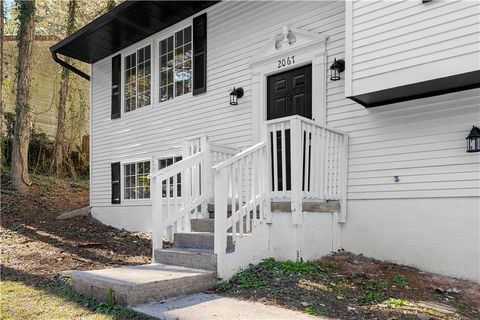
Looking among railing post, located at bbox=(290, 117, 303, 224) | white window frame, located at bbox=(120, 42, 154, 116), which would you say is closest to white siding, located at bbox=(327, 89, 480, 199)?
railing post, located at bbox=(290, 117, 303, 224)

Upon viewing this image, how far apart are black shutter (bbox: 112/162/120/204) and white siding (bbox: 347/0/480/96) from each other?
625 cm

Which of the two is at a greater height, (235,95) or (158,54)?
(158,54)

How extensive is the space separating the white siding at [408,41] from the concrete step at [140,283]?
2.60 m

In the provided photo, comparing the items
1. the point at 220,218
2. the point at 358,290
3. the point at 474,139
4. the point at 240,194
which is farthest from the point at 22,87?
the point at 474,139

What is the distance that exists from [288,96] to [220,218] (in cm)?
255

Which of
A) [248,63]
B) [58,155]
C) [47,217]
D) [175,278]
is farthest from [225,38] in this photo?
[58,155]

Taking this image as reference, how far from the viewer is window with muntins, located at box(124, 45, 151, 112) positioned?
877 centimetres

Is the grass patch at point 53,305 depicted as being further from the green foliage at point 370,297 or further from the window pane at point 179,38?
the window pane at point 179,38

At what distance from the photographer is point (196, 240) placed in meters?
4.80

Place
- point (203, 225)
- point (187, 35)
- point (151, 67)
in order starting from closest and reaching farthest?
point (203, 225) → point (187, 35) → point (151, 67)

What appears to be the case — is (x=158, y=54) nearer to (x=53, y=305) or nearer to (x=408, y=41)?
(x=408, y=41)

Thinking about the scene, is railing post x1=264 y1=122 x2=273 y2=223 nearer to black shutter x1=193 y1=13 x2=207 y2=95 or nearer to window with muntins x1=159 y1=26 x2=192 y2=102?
black shutter x1=193 y1=13 x2=207 y2=95

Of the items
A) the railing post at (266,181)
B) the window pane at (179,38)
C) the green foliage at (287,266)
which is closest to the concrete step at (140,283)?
the green foliage at (287,266)

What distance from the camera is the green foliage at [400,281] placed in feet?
13.1
